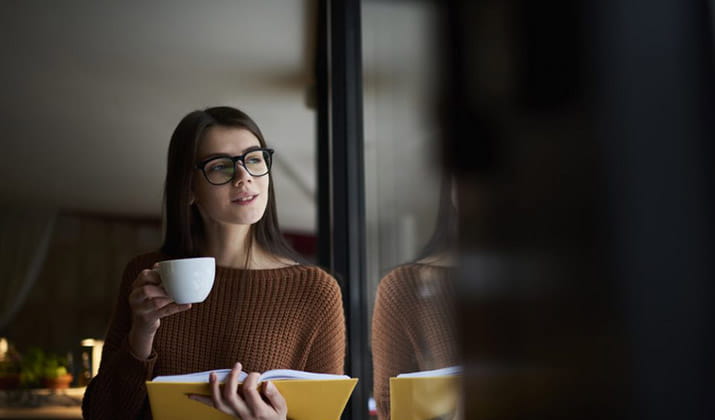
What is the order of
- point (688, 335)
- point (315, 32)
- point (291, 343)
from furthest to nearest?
point (315, 32) < point (291, 343) < point (688, 335)

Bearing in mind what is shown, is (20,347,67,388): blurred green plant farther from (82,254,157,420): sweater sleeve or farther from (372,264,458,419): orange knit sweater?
(372,264,458,419): orange knit sweater

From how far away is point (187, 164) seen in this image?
96cm

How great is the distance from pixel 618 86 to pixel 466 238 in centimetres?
13

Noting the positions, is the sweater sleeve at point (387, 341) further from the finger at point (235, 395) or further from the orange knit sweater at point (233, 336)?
the finger at point (235, 395)

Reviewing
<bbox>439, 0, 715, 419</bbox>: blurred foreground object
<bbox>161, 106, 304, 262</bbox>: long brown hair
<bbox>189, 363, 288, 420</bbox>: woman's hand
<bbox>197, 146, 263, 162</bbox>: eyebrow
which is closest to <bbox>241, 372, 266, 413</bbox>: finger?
<bbox>189, 363, 288, 420</bbox>: woman's hand

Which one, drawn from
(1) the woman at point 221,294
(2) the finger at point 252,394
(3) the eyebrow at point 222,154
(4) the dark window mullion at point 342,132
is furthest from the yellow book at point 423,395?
(3) the eyebrow at point 222,154

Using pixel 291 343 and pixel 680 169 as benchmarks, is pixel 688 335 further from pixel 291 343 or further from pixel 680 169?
pixel 291 343

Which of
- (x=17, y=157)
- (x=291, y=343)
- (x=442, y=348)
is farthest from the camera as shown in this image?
(x=17, y=157)

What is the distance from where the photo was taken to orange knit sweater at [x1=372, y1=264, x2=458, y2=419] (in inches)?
26.2

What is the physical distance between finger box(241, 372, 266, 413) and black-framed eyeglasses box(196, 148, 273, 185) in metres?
0.31

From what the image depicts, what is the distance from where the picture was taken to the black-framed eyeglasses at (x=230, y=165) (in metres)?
0.92

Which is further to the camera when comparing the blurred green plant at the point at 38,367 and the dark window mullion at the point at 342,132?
the dark window mullion at the point at 342,132

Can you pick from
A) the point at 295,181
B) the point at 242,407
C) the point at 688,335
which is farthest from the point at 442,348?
the point at 295,181

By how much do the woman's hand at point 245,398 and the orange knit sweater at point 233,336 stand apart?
0.09 m
